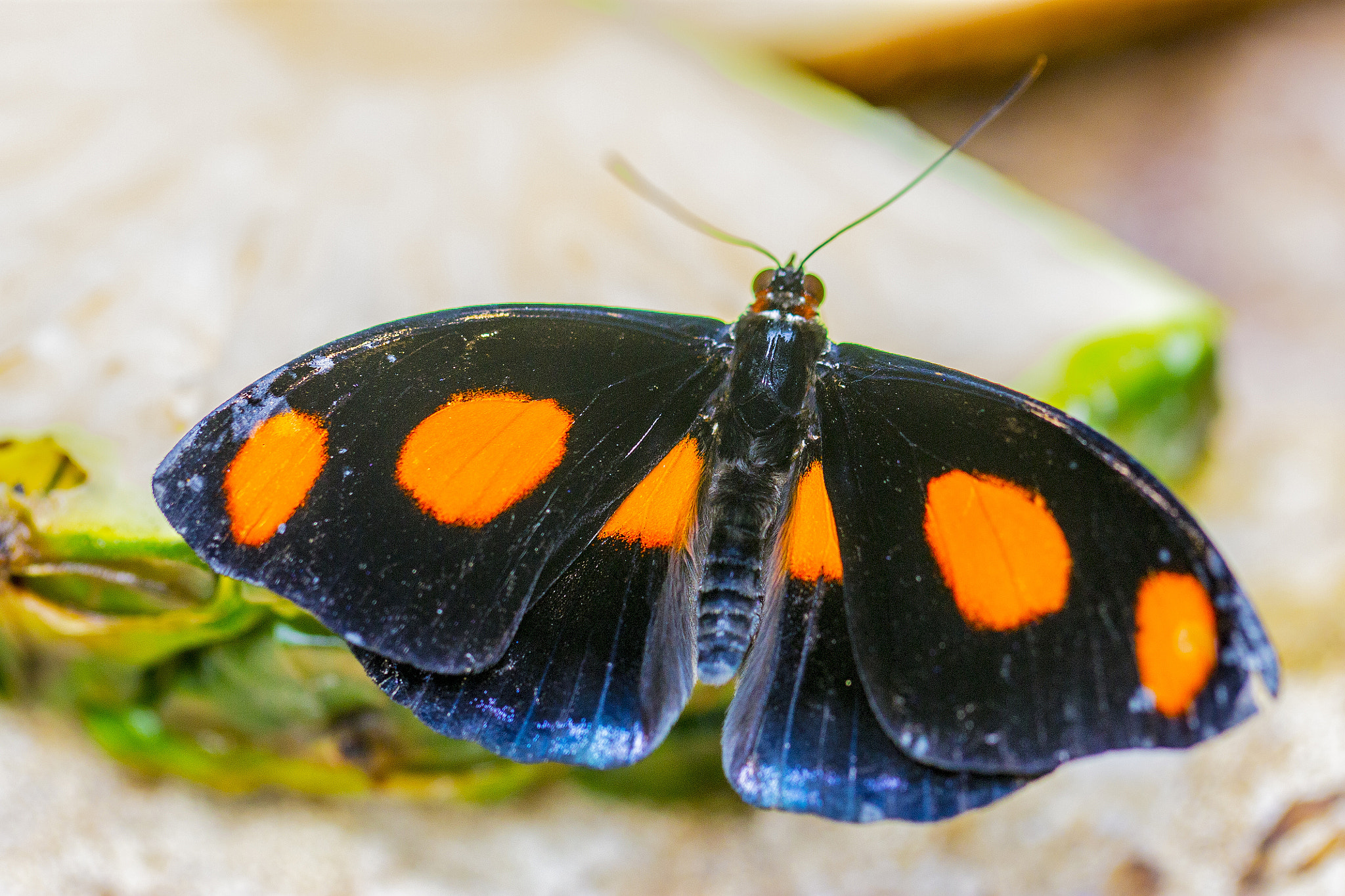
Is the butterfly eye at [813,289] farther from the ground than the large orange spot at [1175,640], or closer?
farther from the ground

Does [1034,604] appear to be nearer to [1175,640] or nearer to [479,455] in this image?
[1175,640]

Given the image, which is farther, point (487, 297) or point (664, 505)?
point (487, 297)

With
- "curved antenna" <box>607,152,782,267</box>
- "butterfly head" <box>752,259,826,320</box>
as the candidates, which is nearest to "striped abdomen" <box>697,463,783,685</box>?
"butterfly head" <box>752,259,826,320</box>

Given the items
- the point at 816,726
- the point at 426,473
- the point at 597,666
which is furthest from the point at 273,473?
the point at 816,726

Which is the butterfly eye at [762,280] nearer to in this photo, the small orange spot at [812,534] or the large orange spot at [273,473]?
the small orange spot at [812,534]

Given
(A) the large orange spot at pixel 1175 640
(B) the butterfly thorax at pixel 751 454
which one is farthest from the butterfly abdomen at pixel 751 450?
(A) the large orange spot at pixel 1175 640
